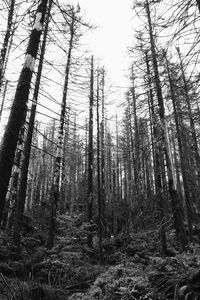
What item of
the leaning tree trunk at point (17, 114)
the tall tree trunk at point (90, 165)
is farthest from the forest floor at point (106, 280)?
the tall tree trunk at point (90, 165)

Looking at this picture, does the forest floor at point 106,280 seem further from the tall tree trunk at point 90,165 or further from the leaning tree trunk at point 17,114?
the tall tree trunk at point 90,165

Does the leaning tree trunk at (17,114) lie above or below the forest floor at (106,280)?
above

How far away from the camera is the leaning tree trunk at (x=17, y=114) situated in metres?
4.38

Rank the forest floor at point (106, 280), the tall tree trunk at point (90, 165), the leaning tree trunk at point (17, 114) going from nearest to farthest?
the forest floor at point (106, 280) → the leaning tree trunk at point (17, 114) → the tall tree trunk at point (90, 165)

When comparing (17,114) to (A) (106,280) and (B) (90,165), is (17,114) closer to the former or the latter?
(A) (106,280)

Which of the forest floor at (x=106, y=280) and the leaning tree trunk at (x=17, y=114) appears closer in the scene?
the forest floor at (x=106, y=280)

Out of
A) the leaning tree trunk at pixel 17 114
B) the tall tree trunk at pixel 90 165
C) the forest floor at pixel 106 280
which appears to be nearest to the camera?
the forest floor at pixel 106 280

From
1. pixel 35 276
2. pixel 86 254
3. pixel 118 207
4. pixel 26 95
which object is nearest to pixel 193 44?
pixel 26 95

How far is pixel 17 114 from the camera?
4.70 m

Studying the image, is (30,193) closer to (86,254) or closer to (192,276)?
(86,254)

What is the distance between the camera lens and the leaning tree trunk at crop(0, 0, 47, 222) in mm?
4379

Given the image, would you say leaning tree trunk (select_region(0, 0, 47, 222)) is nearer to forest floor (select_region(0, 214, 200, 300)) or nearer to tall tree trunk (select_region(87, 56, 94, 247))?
forest floor (select_region(0, 214, 200, 300))

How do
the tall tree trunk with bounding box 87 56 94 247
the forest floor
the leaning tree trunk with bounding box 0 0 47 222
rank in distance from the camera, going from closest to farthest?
the forest floor, the leaning tree trunk with bounding box 0 0 47 222, the tall tree trunk with bounding box 87 56 94 247

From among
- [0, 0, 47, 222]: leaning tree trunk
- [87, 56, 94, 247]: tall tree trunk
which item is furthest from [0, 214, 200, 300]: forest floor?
[87, 56, 94, 247]: tall tree trunk
